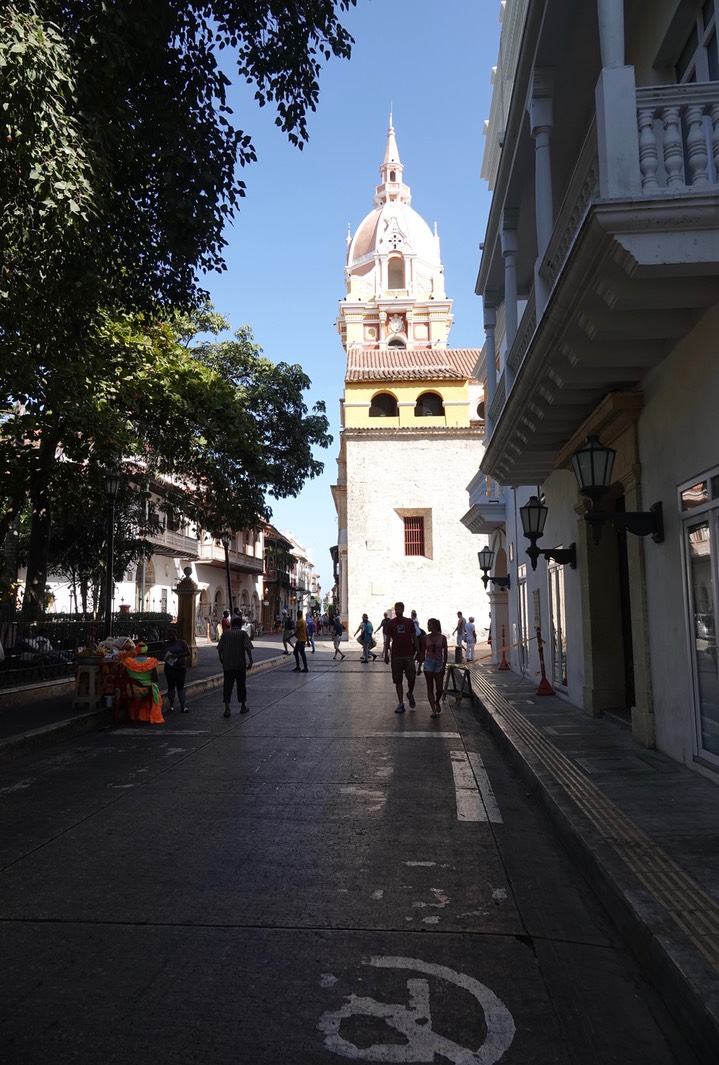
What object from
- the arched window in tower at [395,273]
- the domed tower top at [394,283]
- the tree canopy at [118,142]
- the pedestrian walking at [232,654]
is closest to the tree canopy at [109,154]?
the tree canopy at [118,142]

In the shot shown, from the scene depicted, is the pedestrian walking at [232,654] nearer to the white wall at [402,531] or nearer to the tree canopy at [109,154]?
the tree canopy at [109,154]

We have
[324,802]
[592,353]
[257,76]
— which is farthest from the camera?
[257,76]

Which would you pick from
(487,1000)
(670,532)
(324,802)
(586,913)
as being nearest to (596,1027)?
(487,1000)

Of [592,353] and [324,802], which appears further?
[592,353]

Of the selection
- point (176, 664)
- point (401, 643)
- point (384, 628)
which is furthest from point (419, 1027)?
point (384, 628)

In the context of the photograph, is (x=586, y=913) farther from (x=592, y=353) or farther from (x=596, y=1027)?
(x=592, y=353)

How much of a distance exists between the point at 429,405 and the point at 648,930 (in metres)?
41.3

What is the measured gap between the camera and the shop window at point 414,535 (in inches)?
1715

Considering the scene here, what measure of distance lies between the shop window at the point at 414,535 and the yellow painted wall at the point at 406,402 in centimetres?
491

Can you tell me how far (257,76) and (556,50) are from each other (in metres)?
3.20

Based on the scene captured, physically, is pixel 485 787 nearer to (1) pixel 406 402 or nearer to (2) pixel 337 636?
(2) pixel 337 636

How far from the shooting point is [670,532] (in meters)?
8.24

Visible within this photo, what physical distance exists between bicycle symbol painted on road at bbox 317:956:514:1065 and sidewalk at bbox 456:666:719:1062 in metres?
0.74

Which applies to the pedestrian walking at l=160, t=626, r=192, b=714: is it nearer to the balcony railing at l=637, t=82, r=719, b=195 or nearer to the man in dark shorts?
the man in dark shorts
